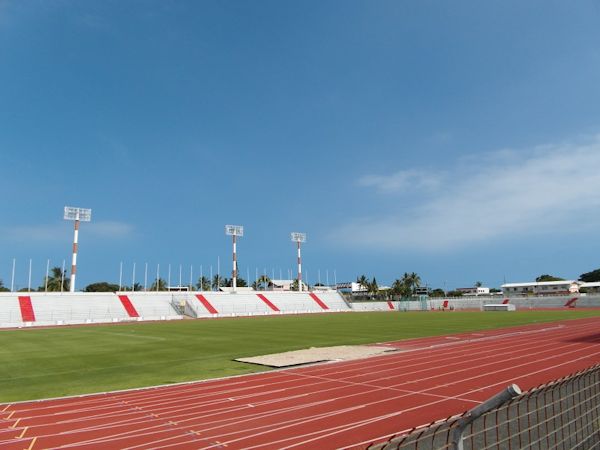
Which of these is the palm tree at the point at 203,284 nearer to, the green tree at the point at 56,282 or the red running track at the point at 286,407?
the green tree at the point at 56,282

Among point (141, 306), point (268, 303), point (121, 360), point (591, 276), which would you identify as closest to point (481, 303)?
point (268, 303)

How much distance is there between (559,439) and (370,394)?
5.52 metres

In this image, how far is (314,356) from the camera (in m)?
18.7

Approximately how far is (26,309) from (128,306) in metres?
11.4

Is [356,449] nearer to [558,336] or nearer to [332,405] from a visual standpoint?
[332,405]

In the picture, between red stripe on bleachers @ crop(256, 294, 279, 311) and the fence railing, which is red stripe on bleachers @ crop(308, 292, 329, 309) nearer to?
red stripe on bleachers @ crop(256, 294, 279, 311)

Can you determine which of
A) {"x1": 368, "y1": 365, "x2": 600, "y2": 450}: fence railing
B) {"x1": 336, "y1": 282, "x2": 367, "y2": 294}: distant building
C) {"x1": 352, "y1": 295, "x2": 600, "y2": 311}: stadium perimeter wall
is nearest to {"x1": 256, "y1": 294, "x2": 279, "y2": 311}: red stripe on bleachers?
{"x1": 352, "y1": 295, "x2": 600, "y2": 311}: stadium perimeter wall

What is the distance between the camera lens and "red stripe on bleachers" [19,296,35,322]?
47.7 metres

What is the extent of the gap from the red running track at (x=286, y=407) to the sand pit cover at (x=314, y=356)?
1093 mm

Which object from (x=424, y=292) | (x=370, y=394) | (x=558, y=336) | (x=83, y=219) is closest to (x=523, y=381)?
(x=370, y=394)

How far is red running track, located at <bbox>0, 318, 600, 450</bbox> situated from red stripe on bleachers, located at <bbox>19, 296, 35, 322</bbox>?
4259 cm

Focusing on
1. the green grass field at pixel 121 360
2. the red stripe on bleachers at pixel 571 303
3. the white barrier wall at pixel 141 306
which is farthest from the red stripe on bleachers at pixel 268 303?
the red stripe on bleachers at pixel 571 303

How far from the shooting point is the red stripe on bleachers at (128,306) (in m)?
55.0

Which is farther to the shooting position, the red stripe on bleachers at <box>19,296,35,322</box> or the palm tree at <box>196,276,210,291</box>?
the palm tree at <box>196,276,210,291</box>
